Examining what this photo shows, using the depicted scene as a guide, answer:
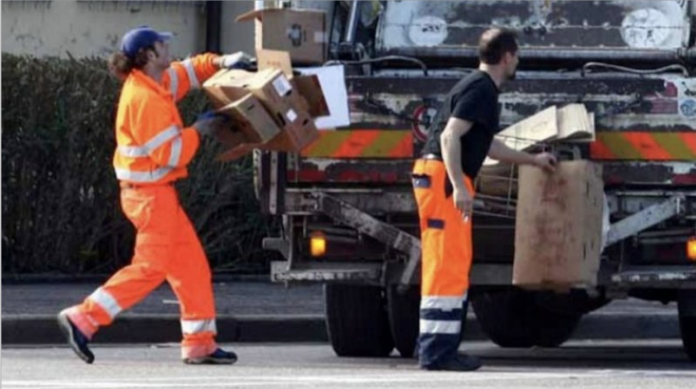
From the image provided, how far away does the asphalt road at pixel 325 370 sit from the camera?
884 cm

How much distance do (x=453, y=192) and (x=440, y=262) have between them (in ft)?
1.05

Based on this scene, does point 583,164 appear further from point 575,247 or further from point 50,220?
point 50,220

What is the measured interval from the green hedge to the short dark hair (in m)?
5.54

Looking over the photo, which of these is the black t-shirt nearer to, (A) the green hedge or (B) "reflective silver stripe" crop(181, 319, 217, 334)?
(B) "reflective silver stripe" crop(181, 319, 217, 334)

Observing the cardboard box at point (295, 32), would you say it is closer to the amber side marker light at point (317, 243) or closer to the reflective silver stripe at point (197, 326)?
the amber side marker light at point (317, 243)

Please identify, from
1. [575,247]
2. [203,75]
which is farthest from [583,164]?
[203,75]

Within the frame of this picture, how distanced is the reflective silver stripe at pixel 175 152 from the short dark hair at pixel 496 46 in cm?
141

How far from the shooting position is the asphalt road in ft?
29.0

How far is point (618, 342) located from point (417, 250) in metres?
3.49

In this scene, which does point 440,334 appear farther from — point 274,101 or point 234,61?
point 234,61

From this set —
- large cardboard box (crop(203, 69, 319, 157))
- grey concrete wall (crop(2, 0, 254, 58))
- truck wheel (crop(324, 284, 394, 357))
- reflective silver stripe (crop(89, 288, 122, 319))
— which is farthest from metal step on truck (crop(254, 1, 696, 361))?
grey concrete wall (crop(2, 0, 254, 58))

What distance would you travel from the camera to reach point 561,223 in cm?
985

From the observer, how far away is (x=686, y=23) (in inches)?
443

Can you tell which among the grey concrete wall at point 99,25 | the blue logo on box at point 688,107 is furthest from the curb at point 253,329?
the grey concrete wall at point 99,25
